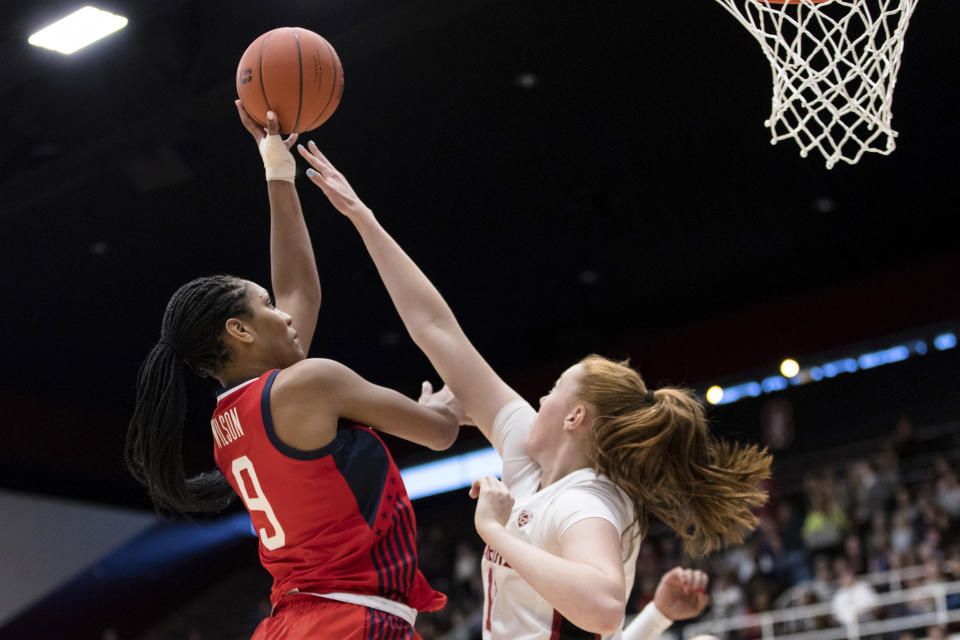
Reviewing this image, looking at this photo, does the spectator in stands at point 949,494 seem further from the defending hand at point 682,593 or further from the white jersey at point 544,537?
the white jersey at point 544,537

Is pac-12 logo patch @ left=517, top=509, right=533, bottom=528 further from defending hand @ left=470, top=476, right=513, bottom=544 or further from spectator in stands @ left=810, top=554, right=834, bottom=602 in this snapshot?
spectator in stands @ left=810, top=554, right=834, bottom=602

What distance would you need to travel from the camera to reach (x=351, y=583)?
87.7 inches

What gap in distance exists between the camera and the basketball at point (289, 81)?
9.87ft

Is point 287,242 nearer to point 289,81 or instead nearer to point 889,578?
point 289,81

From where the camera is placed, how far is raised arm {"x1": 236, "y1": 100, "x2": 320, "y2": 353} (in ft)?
9.47

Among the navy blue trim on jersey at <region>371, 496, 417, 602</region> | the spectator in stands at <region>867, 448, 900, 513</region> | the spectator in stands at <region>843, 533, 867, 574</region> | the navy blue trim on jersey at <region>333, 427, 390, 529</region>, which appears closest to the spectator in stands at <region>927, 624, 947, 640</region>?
the spectator in stands at <region>843, 533, 867, 574</region>

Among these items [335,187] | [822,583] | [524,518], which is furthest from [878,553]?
[335,187]

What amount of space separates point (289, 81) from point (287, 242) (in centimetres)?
46

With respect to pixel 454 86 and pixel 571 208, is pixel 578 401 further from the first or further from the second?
pixel 571 208

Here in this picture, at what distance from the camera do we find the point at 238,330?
7.92 ft

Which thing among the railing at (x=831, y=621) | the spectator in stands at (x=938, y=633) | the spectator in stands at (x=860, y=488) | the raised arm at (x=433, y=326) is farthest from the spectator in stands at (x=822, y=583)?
the raised arm at (x=433, y=326)

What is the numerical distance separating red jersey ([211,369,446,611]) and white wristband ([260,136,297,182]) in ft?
2.50

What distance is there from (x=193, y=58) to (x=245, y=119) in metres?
4.02

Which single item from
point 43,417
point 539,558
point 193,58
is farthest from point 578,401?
point 43,417
